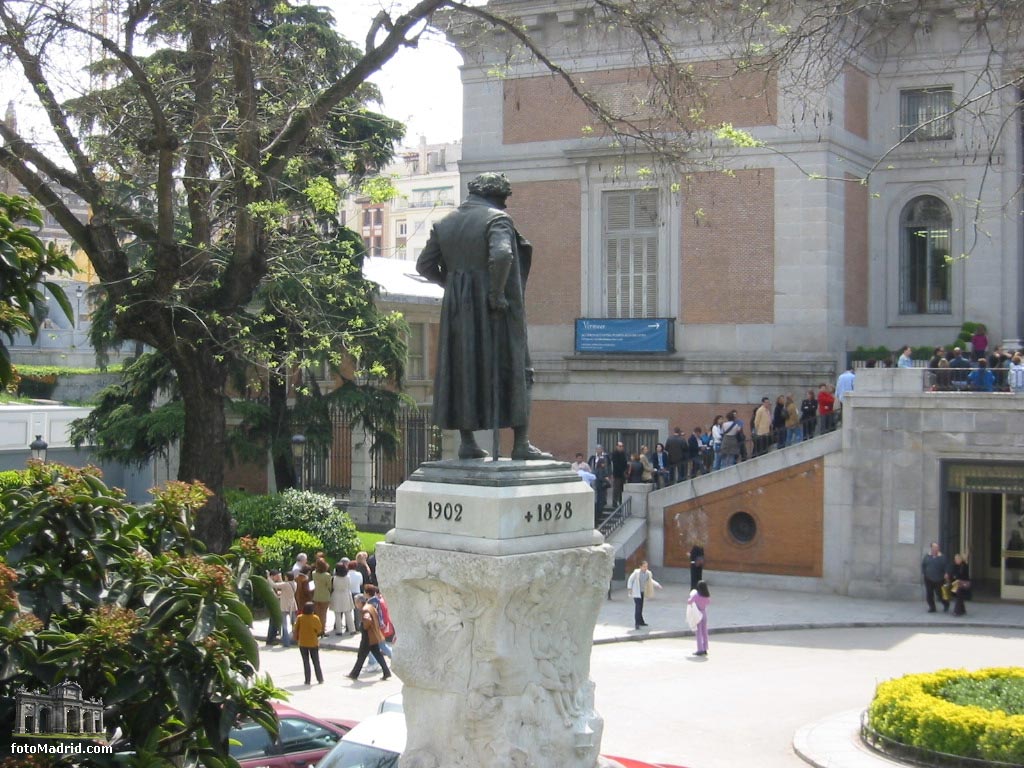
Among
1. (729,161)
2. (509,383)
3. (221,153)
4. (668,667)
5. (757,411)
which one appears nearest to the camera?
(509,383)

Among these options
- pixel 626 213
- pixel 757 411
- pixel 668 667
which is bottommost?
pixel 668 667

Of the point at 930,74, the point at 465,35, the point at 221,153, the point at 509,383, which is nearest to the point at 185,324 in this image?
the point at 221,153

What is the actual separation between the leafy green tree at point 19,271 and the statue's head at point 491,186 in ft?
11.8

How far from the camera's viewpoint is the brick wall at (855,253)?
29766 millimetres

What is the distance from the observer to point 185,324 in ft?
59.7

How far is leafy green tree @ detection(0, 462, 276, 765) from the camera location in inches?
197

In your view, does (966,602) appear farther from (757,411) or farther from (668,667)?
(668,667)

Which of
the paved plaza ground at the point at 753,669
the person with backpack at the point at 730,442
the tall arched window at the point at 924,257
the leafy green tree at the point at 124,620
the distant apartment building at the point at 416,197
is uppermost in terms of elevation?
the distant apartment building at the point at 416,197

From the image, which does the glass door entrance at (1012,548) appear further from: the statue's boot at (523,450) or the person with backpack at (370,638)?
the statue's boot at (523,450)

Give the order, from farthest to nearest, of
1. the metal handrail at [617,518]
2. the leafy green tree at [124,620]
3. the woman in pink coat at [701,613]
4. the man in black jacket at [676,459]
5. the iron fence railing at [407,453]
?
the iron fence railing at [407,453] → the man in black jacket at [676,459] → the metal handrail at [617,518] → the woman in pink coat at [701,613] → the leafy green tree at [124,620]

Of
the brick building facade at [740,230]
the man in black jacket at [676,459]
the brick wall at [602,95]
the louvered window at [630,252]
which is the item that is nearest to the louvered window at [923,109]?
the brick building facade at [740,230]

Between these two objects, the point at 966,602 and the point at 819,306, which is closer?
the point at 966,602

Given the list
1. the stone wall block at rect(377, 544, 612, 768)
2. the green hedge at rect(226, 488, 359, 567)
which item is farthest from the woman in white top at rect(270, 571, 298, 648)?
the stone wall block at rect(377, 544, 612, 768)

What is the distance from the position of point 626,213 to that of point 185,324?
14925 millimetres
